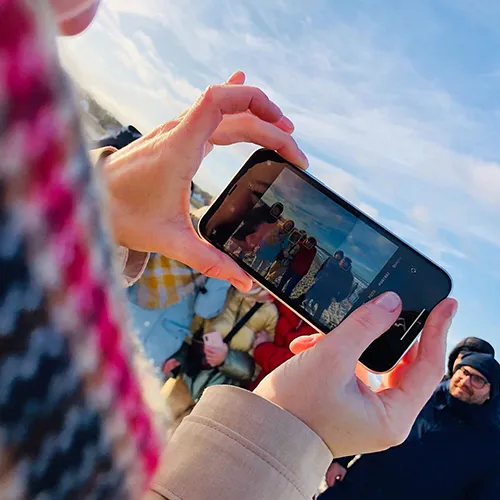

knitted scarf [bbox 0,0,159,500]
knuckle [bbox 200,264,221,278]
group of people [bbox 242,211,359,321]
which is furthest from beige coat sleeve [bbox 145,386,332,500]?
group of people [bbox 242,211,359,321]

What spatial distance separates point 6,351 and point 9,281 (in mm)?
27

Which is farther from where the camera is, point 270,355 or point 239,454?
point 270,355

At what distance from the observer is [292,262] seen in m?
1.23

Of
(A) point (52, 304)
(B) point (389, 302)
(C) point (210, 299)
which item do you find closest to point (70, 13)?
(A) point (52, 304)

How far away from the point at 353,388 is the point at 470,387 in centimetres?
140

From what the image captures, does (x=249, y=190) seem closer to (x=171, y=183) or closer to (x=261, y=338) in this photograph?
(x=171, y=183)

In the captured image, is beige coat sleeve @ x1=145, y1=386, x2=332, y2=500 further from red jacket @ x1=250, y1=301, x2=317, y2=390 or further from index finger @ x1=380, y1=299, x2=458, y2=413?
red jacket @ x1=250, y1=301, x2=317, y2=390

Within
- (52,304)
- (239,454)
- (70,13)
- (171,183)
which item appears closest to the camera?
(52,304)

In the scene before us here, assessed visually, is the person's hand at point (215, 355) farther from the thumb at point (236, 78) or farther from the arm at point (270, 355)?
the thumb at point (236, 78)

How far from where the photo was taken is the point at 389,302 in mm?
1064

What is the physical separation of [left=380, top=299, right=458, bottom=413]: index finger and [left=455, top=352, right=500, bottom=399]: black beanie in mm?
1114

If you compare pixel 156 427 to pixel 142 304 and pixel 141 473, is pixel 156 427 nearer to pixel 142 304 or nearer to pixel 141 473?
pixel 141 473

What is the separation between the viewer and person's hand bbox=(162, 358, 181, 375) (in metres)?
2.17

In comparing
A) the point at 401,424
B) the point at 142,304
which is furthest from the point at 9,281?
the point at 142,304
